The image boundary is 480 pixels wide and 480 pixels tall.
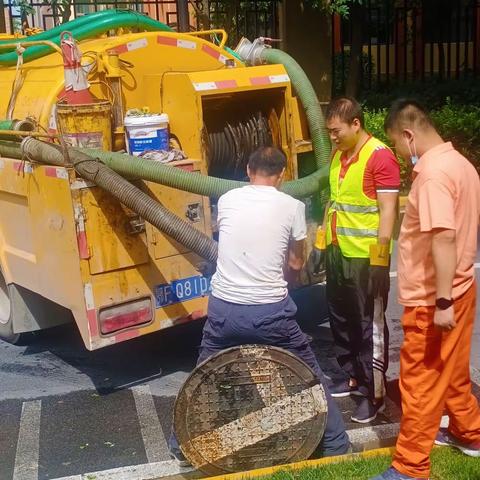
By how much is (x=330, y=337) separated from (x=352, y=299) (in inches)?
62.1

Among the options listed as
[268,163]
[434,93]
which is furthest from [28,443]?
[434,93]

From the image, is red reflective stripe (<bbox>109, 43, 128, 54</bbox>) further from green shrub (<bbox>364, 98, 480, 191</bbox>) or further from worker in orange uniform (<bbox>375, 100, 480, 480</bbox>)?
green shrub (<bbox>364, 98, 480, 191</bbox>)

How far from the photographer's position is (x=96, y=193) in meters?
4.51

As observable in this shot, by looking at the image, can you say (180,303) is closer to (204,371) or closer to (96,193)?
(96,193)

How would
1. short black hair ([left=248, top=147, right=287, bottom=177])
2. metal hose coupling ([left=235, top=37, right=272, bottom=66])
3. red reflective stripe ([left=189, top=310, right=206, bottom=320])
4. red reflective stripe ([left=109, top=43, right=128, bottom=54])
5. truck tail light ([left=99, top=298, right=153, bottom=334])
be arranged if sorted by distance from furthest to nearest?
metal hose coupling ([left=235, top=37, right=272, bottom=66]), red reflective stripe ([left=109, top=43, right=128, bottom=54]), red reflective stripe ([left=189, top=310, right=206, bottom=320]), truck tail light ([left=99, top=298, right=153, bottom=334]), short black hair ([left=248, top=147, right=287, bottom=177])

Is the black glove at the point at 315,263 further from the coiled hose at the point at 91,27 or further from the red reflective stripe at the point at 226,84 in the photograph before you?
the coiled hose at the point at 91,27

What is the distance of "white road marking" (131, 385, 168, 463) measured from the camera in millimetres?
4250

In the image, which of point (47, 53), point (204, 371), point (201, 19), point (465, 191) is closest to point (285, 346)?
point (204, 371)

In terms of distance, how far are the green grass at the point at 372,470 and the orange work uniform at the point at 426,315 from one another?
0.21 meters

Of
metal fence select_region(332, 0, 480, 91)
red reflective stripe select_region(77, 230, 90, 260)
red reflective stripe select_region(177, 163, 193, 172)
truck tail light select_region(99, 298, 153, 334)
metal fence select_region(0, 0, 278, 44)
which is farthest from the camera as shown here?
metal fence select_region(332, 0, 480, 91)

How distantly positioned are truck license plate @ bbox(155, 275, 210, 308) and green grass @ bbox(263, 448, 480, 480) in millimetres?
1506

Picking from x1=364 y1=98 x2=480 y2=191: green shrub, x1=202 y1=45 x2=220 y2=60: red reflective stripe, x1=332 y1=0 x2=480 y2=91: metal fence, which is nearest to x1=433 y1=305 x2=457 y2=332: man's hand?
x1=202 y1=45 x2=220 y2=60: red reflective stripe

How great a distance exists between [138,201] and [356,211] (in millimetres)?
1161

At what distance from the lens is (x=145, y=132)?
4.83 m
